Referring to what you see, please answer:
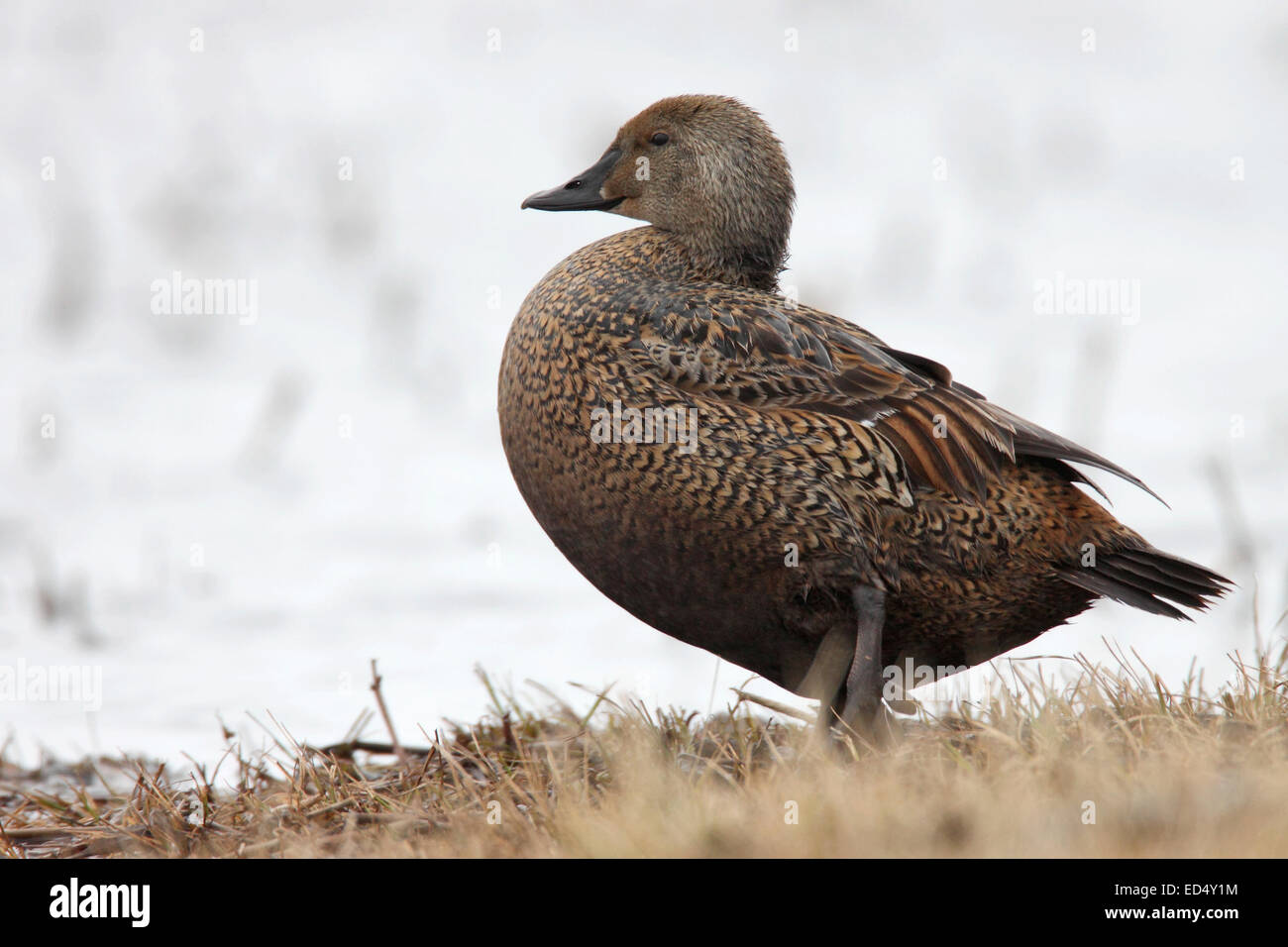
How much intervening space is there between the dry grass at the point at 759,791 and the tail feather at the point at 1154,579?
8.3 inches

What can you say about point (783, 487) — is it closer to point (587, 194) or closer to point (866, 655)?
point (866, 655)

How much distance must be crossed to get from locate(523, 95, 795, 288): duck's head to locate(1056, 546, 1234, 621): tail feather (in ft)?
3.95

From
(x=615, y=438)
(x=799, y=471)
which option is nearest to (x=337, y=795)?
(x=615, y=438)

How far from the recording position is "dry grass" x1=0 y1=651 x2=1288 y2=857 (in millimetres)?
2414

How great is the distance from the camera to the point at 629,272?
389cm

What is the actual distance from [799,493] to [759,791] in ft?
2.75

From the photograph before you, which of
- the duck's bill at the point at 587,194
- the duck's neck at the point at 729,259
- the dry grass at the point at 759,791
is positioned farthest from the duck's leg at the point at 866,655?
the duck's bill at the point at 587,194

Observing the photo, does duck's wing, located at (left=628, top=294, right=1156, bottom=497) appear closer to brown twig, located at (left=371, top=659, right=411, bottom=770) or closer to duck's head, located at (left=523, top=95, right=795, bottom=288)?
duck's head, located at (left=523, top=95, right=795, bottom=288)

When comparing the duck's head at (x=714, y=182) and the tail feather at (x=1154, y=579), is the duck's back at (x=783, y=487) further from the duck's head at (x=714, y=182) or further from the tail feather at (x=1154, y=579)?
the duck's head at (x=714, y=182)

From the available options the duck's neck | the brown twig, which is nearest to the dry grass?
the brown twig

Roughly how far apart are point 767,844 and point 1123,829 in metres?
0.59

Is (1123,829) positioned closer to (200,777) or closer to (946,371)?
(946,371)

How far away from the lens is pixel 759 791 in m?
2.85

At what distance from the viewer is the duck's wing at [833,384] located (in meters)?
3.57
